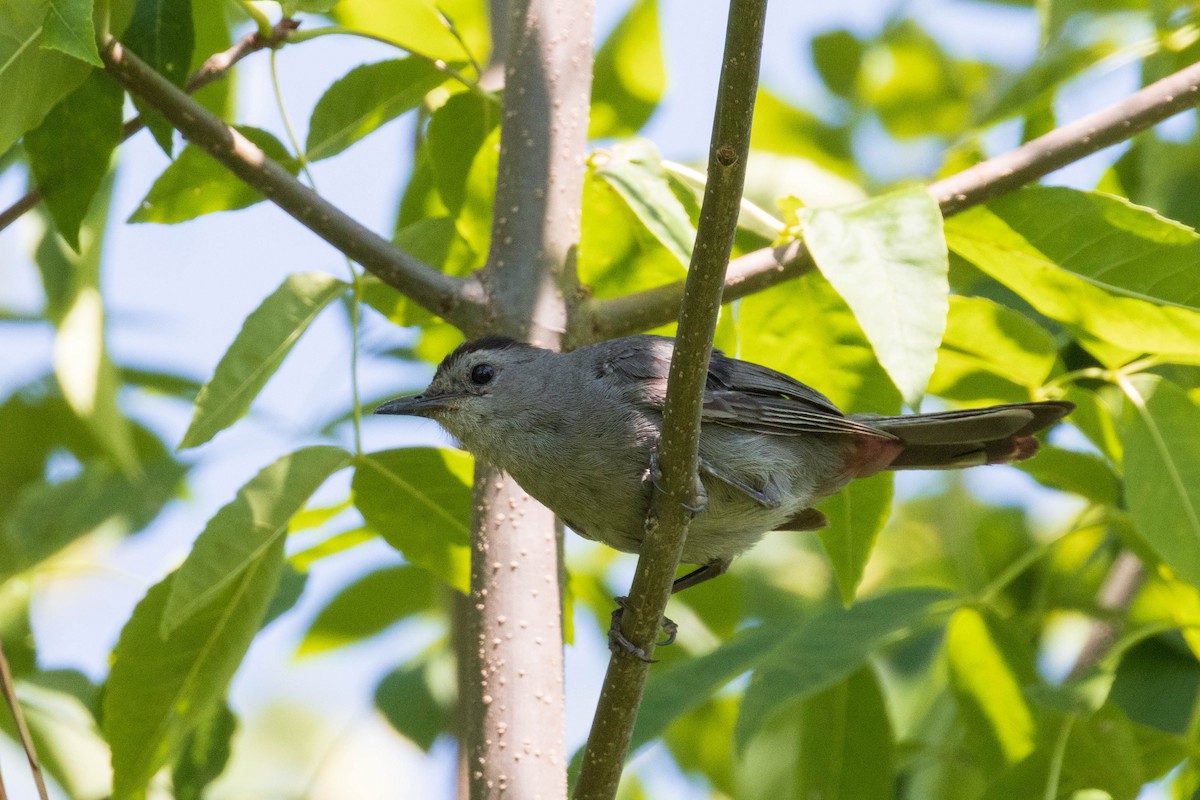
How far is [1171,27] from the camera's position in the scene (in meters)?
4.33

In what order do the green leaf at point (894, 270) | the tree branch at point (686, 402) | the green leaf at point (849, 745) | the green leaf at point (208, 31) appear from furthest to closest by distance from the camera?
the green leaf at point (849, 745) → the green leaf at point (208, 31) → the green leaf at point (894, 270) → the tree branch at point (686, 402)

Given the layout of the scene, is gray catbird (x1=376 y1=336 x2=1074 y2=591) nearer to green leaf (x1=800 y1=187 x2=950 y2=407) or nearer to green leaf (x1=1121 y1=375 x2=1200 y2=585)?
green leaf (x1=1121 y1=375 x2=1200 y2=585)

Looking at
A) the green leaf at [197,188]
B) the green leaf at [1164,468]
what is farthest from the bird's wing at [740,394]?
the green leaf at [197,188]

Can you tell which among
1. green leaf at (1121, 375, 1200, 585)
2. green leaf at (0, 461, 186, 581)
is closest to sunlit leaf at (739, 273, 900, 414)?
green leaf at (1121, 375, 1200, 585)

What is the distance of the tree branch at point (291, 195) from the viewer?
330 cm

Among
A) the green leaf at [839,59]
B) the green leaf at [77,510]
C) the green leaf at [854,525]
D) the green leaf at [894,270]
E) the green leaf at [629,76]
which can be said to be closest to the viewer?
the green leaf at [894,270]

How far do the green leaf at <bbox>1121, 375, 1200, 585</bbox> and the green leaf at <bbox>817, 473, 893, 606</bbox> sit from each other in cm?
70

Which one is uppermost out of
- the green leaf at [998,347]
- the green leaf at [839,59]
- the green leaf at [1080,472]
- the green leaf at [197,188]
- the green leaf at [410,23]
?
the green leaf at [839,59]

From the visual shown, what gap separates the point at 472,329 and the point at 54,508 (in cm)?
203

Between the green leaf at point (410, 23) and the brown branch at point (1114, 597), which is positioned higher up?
the green leaf at point (410, 23)

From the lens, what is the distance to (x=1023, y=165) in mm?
3410

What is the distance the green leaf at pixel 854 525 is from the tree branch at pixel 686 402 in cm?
90

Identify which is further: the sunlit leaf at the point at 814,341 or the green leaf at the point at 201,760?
the green leaf at the point at 201,760

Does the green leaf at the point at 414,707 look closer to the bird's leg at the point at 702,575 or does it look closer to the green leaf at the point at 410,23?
the bird's leg at the point at 702,575
